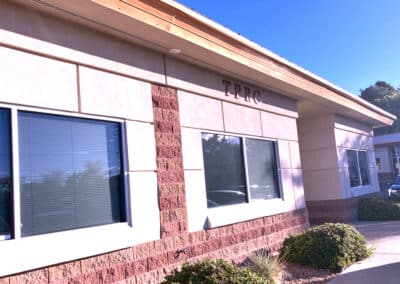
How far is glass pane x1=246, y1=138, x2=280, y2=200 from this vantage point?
29.7 feet

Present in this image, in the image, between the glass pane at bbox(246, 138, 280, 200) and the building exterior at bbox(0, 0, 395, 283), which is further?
the glass pane at bbox(246, 138, 280, 200)

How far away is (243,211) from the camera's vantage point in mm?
8445

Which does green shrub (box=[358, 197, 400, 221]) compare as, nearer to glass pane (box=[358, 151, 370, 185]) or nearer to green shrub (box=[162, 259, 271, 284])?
glass pane (box=[358, 151, 370, 185])

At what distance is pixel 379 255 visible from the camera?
28.6 ft

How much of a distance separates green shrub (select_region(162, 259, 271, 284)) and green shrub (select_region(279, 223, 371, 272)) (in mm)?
2774

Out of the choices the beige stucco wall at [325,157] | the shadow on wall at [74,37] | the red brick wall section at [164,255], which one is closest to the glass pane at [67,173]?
the red brick wall section at [164,255]

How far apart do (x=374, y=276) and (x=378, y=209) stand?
26.6 ft

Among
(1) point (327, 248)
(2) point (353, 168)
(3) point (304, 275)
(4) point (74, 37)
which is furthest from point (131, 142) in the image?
(2) point (353, 168)

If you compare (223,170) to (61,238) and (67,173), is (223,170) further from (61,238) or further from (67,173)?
(61,238)

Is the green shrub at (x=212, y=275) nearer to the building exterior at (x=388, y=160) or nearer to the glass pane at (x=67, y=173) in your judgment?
the glass pane at (x=67, y=173)

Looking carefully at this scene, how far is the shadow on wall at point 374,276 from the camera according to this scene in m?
6.79

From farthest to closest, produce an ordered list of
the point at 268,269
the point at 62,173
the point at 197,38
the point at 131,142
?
the point at 197,38, the point at 268,269, the point at 131,142, the point at 62,173

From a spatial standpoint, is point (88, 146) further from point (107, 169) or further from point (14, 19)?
point (14, 19)

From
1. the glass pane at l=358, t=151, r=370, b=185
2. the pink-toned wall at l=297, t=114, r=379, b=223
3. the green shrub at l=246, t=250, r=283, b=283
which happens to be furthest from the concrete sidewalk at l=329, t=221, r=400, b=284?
the glass pane at l=358, t=151, r=370, b=185
